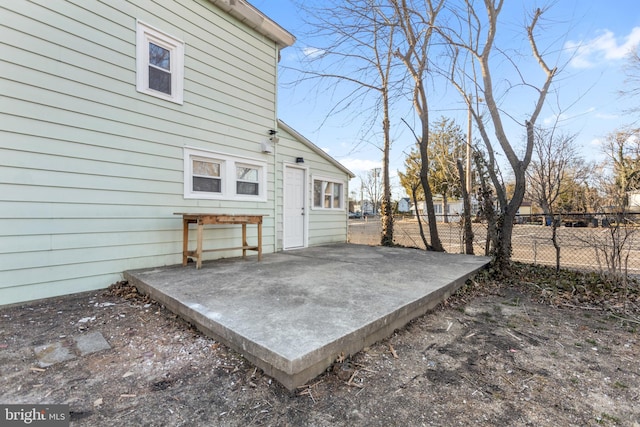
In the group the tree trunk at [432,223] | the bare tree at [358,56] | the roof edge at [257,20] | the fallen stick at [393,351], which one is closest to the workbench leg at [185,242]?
the fallen stick at [393,351]

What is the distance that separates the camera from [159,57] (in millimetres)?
4203

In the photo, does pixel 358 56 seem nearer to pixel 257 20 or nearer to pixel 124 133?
pixel 257 20

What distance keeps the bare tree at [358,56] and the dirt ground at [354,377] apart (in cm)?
535

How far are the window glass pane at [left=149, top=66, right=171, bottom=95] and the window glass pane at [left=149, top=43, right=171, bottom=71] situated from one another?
9cm

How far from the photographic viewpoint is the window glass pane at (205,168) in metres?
4.61

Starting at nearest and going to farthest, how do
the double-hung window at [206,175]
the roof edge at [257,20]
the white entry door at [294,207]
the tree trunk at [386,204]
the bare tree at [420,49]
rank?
the double-hung window at [206,175] < the roof edge at [257,20] < the bare tree at [420,49] < the white entry door at [294,207] < the tree trunk at [386,204]

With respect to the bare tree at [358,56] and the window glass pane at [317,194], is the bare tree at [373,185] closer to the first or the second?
the bare tree at [358,56]

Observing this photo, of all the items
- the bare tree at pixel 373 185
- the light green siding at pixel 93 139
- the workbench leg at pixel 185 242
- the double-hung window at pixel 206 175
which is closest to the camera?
the light green siding at pixel 93 139

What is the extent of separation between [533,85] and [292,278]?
5.39m

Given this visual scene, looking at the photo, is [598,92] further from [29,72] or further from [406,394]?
[29,72]

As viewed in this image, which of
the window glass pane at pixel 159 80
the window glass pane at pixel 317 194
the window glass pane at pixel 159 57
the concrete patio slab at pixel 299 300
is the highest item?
the window glass pane at pixel 159 57

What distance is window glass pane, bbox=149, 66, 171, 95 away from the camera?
4090mm

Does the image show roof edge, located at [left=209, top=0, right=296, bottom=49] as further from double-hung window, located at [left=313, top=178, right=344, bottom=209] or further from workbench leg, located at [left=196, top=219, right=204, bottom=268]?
workbench leg, located at [left=196, top=219, right=204, bottom=268]

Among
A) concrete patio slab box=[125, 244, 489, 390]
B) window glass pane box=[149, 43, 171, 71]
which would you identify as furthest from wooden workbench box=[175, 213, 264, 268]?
window glass pane box=[149, 43, 171, 71]
